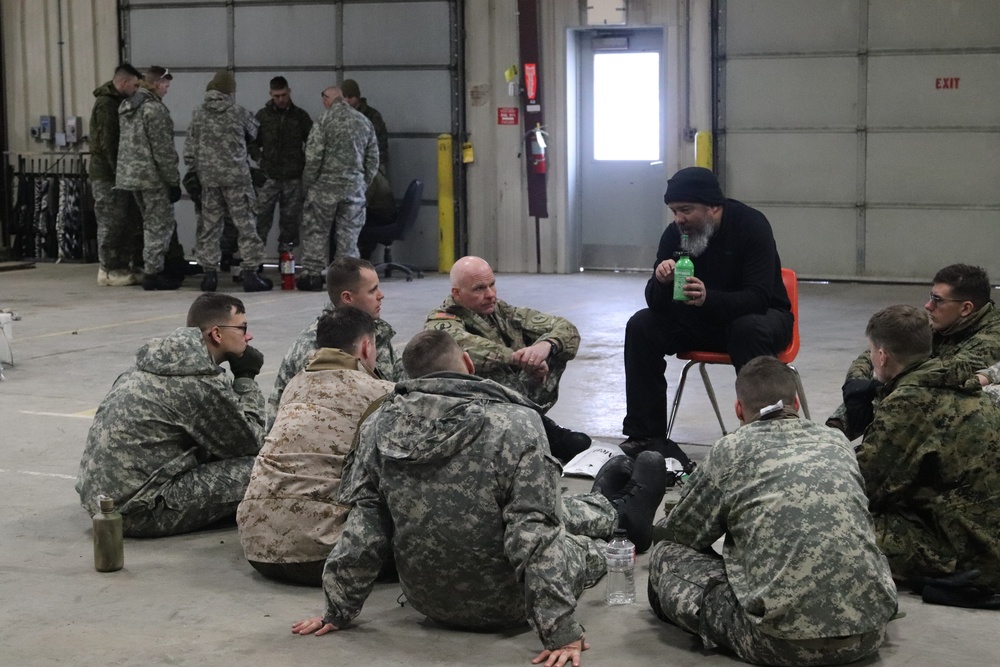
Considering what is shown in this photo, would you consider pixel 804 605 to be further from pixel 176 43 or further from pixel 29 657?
Result: pixel 176 43

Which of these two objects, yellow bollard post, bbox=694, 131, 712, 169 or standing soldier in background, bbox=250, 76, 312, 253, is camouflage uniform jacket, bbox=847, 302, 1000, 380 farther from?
standing soldier in background, bbox=250, 76, 312, 253

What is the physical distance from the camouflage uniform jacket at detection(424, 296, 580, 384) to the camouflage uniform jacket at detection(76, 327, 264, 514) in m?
1.08

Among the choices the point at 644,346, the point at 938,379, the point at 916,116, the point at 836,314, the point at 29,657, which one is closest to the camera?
the point at 29,657

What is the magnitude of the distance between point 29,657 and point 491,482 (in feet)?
4.74

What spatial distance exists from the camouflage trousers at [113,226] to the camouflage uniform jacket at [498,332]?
27.4 feet

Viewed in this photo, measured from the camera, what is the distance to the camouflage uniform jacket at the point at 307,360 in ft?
16.9

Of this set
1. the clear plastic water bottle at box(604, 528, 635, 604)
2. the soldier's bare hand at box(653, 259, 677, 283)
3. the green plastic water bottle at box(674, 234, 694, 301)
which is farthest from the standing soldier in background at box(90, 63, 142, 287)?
the clear plastic water bottle at box(604, 528, 635, 604)

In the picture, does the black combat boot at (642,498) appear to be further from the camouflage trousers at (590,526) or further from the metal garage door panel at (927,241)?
the metal garage door panel at (927,241)

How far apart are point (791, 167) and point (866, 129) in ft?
2.66

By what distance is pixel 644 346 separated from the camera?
6047 mm

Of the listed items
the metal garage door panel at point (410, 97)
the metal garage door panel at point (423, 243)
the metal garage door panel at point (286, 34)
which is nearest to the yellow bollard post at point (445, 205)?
the metal garage door panel at point (423, 243)

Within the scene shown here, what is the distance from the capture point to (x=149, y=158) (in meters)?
12.8

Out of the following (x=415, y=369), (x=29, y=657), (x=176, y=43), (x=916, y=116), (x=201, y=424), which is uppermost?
(x=176, y=43)

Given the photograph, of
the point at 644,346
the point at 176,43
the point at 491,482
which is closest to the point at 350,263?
the point at 644,346
